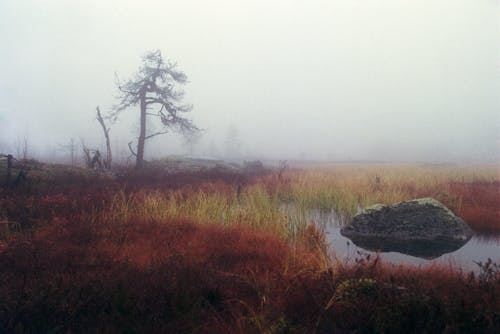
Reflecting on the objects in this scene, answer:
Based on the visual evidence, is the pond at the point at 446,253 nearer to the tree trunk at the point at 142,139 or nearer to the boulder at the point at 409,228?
the boulder at the point at 409,228

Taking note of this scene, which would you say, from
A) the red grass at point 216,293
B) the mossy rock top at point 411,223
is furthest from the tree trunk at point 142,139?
the mossy rock top at point 411,223

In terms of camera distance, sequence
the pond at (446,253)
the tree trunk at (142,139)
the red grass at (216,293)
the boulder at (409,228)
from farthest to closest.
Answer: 1. the tree trunk at (142,139)
2. the boulder at (409,228)
3. the pond at (446,253)
4. the red grass at (216,293)

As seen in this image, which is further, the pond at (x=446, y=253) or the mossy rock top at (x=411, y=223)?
the mossy rock top at (x=411, y=223)

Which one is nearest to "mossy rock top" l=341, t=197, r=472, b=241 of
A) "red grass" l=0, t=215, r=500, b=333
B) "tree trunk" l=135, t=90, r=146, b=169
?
"red grass" l=0, t=215, r=500, b=333

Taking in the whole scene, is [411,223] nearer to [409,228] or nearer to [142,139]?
[409,228]

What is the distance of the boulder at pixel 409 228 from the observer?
21.2 ft

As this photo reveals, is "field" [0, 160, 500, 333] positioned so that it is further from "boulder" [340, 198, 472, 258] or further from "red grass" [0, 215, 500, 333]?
"boulder" [340, 198, 472, 258]

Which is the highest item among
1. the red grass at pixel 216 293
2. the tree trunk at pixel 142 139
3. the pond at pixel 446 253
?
the tree trunk at pixel 142 139

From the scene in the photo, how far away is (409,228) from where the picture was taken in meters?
6.90

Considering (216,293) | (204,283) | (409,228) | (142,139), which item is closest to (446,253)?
(409,228)

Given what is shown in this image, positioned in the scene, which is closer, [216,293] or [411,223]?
[216,293]

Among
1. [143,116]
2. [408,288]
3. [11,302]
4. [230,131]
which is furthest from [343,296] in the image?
[230,131]

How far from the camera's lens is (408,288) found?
3.44 metres

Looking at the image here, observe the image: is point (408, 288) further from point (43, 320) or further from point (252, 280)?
point (43, 320)
